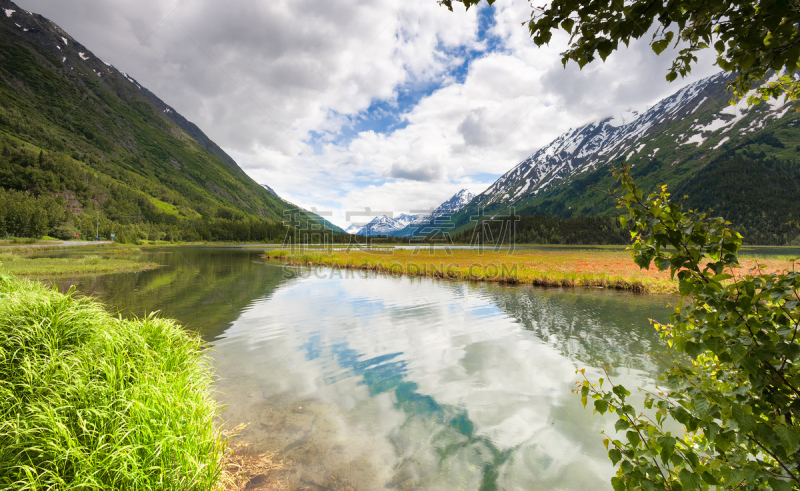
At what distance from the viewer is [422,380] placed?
33.9ft

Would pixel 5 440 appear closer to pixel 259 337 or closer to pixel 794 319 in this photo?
pixel 794 319

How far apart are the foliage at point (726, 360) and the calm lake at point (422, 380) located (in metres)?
4.49

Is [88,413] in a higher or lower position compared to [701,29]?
lower

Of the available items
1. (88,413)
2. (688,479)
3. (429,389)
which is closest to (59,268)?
(88,413)

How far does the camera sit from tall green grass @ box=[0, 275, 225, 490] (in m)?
4.03

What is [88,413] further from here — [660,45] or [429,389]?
[660,45]

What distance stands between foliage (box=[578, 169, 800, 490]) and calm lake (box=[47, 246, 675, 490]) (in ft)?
14.7

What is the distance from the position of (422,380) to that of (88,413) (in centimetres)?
803

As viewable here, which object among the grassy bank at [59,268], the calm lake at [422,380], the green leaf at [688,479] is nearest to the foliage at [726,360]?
the green leaf at [688,479]

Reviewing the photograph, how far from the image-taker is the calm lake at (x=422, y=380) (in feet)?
21.3

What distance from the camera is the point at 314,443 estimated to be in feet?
22.8

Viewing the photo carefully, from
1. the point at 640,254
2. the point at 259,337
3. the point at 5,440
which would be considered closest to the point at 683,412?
the point at 640,254

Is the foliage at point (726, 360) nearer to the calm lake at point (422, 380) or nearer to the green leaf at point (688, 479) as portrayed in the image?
the green leaf at point (688, 479)

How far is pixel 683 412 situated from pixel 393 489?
5070 millimetres
